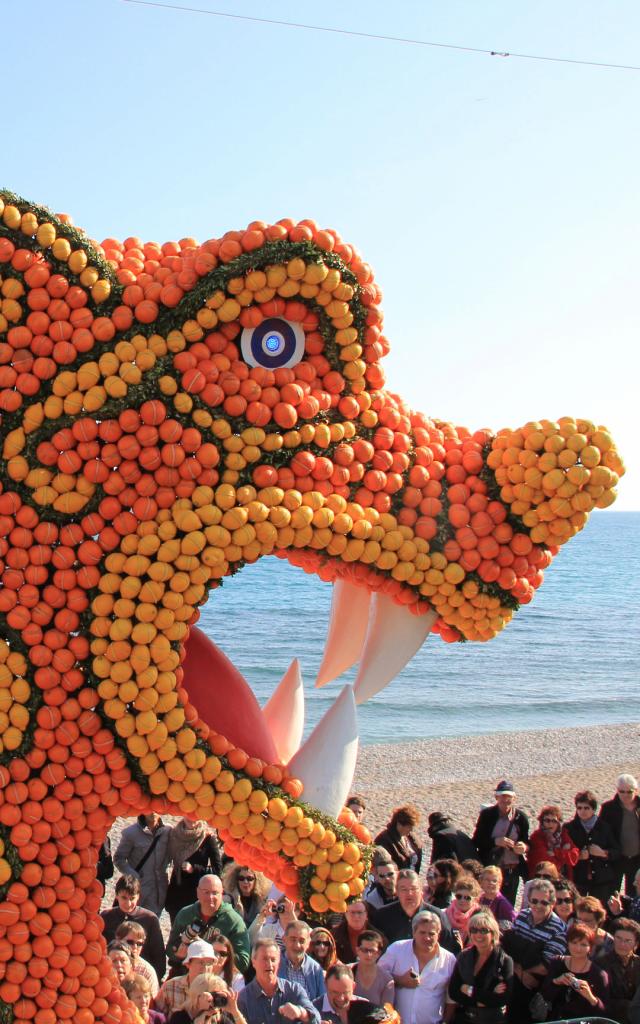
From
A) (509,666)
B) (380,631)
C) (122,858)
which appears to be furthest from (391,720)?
(380,631)

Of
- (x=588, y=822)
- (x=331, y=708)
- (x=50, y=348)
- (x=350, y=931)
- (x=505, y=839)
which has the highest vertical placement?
Result: (x=50, y=348)

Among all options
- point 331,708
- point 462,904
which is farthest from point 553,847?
point 331,708

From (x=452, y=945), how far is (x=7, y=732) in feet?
11.3

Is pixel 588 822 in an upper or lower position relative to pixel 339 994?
upper

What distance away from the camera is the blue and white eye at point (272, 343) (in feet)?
15.6

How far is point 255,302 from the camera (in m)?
4.68

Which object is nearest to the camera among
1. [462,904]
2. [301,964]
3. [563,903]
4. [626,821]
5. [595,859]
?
[301,964]

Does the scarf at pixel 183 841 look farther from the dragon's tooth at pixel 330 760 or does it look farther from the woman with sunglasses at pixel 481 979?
the dragon's tooth at pixel 330 760

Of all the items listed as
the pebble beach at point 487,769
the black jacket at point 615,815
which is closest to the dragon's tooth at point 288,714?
the black jacket at point 615,815

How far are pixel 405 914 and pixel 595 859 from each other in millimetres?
2382

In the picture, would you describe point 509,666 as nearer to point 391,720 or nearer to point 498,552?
point 391,720

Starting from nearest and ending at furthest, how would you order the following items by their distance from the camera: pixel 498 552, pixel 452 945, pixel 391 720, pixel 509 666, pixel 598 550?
pixel 498 552 < pixel 452 945 < pixel 391 720 < pixel 509 666 < pixel 598 550

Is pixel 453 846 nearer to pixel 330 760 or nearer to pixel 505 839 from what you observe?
pixel 505 839

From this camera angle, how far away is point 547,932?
22.2ft
